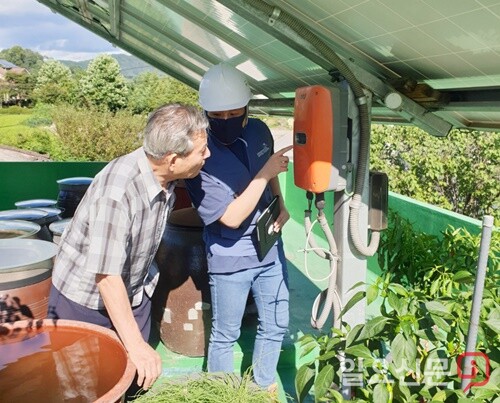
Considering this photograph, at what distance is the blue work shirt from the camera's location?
2391mm

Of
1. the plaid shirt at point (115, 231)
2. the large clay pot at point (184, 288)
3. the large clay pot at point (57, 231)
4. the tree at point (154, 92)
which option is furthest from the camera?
the tree at point (154, 92)

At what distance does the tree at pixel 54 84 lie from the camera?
44.2 metres

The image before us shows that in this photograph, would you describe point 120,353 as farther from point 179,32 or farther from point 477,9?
point 179,32

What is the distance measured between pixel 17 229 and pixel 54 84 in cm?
4677

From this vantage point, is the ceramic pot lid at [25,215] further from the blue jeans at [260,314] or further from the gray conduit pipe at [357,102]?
the gray conduit pipe at [357,102]

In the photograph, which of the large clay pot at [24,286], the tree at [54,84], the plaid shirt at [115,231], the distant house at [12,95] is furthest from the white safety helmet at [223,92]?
the distant house at [12,95]

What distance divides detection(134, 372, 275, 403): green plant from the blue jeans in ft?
2.48

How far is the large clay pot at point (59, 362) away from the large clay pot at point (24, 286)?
2.35 ft

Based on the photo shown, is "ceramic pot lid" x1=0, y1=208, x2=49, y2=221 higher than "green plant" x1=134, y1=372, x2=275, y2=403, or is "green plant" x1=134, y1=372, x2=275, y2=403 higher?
"ceramic pot lid" x1=0, y1=208, x2=49, y2=221

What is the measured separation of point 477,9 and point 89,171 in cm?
710

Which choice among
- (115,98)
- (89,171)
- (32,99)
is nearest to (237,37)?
(89,171)

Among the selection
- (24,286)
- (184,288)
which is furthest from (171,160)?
(184,288)

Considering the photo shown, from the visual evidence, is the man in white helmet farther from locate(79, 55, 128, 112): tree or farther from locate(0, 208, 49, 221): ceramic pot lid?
locate(79, 55, 128, 112): tree

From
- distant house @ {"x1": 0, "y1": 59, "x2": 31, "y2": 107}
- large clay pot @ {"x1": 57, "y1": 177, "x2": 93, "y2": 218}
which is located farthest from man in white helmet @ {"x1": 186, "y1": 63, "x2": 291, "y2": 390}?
distant house @ {"x1": 0, "y1": 59, "x2": 31, "y2": 107}
